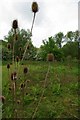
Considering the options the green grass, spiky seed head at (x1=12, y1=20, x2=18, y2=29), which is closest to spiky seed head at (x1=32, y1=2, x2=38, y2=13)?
spiky seed head at (x1=12, y1=20, x2=18, y2=29)

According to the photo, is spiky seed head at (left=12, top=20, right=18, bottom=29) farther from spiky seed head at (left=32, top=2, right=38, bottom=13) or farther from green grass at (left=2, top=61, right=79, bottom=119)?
green grass at (left=2, top=61, right=79, bottom=119)

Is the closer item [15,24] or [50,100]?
[15,24]

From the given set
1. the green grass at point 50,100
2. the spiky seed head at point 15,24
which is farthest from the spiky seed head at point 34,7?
the green grass at point 50,100

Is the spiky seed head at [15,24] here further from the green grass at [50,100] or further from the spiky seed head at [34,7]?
the green grass at [50,100]

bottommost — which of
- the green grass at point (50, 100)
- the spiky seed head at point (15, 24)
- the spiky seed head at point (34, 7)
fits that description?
the green grass at point (50, 100)

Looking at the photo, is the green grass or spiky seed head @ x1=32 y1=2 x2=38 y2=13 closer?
spiky seed head @ x1=32 y1=2 x2=38 y2=13

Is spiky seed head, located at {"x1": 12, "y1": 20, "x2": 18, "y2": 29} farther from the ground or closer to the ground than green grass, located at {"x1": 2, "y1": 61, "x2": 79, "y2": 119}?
farther from the ground

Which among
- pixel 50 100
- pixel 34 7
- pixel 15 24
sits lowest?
pixel 50 100

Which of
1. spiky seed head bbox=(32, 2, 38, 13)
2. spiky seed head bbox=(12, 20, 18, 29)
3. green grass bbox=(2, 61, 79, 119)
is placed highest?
spiky seed head bbox=(32, 2, 38, 13)

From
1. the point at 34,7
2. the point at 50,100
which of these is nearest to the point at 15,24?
the point at 34,7

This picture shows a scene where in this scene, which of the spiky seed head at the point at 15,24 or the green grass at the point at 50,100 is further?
the green grass at the point at 50,100

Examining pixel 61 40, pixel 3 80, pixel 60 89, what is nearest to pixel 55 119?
pixel 60 89

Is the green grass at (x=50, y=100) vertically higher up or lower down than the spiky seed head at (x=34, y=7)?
lower down

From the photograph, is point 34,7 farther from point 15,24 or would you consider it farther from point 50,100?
point 50,100
